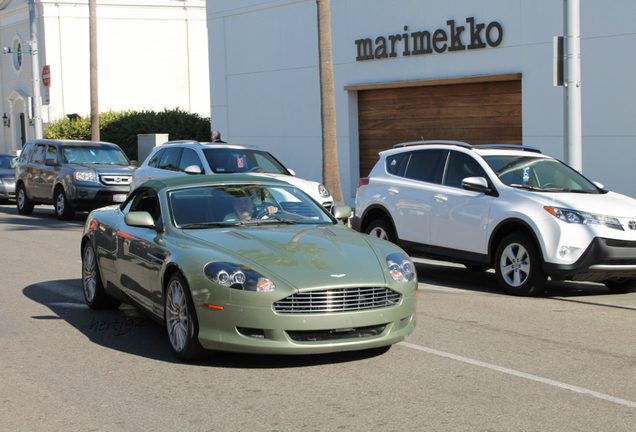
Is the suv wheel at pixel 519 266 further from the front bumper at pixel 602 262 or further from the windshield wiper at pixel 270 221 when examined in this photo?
the windshield wiper at pixel 270 221

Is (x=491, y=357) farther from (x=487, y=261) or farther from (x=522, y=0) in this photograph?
(x=522, y=0)

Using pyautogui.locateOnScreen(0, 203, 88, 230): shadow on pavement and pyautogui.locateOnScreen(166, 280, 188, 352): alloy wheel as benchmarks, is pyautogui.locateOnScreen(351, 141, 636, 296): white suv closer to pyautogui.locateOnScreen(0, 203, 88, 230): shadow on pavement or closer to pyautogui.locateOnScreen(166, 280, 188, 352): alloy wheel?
pyautogui.locateOnScreen(166, 280, 188, 352): alloy wheel

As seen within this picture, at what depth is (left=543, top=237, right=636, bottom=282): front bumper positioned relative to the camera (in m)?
9.22

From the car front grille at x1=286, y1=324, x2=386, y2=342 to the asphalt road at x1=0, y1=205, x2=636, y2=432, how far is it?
0.90ft

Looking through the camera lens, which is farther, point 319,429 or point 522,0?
point 522,0

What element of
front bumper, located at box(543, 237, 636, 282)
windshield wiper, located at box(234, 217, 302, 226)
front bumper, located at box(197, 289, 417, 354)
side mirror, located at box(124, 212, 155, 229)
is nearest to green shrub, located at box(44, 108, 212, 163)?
front bumper, located at box(543, 237, 636, 282)

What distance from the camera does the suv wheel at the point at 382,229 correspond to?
38.5 feet

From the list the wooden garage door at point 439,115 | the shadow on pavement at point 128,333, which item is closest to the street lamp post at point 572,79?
the wooden garage door at point 439,115

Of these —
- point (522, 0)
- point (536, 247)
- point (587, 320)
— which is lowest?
point (587, 320)

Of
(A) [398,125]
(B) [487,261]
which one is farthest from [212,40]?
(B) [487,261]

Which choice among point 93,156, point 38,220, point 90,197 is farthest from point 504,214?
point 38,220

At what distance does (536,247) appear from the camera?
9625 millimetres

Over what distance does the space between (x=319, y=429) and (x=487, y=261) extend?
5.77m

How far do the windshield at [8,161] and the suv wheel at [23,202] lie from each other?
5.06 m
